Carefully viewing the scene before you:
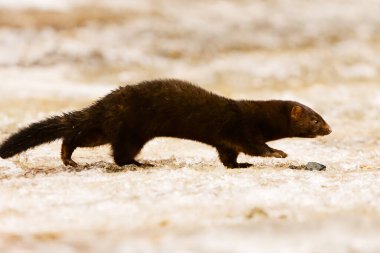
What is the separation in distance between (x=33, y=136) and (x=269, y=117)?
3.35 meters

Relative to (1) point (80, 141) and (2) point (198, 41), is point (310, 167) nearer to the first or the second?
(1) point (80, 141)

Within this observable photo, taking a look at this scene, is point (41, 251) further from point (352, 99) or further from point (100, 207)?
point (352, 99)

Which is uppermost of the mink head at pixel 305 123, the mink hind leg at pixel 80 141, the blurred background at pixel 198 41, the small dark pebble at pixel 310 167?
the blurred background at pixel 198 41

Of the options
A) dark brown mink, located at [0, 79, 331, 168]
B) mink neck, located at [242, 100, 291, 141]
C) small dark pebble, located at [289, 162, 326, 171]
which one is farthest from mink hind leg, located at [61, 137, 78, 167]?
small dark pebble, located at [289, 162, 326, 171]

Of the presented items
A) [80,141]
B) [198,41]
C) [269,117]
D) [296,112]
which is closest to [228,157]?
[269,117]

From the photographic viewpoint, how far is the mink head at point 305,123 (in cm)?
904

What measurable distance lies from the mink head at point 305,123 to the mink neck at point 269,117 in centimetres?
9

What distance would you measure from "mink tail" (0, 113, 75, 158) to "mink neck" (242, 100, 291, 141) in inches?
99.9

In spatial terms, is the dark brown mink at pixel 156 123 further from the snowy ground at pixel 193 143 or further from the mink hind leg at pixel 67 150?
the snowy ground at pixel 193 143

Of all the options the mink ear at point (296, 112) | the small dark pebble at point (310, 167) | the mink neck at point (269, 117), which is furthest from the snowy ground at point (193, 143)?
the mink ear at point (296, 112)

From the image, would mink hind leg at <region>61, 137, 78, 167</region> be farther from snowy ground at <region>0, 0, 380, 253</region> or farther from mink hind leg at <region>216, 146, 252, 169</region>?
mink hind leg at <region>216, 146, 252, 169</region>

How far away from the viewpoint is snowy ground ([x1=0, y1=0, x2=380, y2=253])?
579cm

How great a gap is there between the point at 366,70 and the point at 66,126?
16.2m

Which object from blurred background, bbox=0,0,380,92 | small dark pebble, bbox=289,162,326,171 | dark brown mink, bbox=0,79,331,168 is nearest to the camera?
dark brown mink, bbox=0,79,331,168
